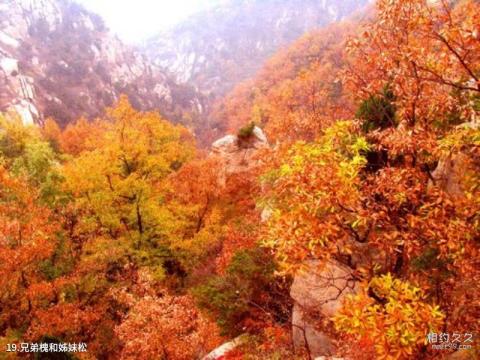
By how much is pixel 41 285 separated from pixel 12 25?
15370 centimetres

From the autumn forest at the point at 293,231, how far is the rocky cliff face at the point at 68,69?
70.7m

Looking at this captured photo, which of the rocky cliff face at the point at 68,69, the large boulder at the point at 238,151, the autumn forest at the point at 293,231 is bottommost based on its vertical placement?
the autumn forest at the point at 293,231

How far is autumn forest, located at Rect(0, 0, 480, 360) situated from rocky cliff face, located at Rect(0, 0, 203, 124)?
70.7 meters

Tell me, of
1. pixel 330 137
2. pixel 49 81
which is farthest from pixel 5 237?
pixel 49 81

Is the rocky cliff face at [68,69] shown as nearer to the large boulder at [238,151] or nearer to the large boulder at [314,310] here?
the large boulder at [238,151]

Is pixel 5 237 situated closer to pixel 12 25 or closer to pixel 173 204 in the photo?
pixel 173 204

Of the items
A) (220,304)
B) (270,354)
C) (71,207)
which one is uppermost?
(71,207)

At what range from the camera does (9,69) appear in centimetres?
9981

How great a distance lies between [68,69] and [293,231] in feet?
511

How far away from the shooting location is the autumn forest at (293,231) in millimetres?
6871

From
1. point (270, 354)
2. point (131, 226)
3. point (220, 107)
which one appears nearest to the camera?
point (270, 354)

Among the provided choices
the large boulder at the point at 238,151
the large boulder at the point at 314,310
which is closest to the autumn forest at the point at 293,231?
the large boulder at the point at 314,310

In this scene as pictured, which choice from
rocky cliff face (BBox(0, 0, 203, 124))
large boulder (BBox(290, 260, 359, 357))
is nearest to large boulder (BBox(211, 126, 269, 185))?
large boulder (BBox(290, 260, 359, 357))

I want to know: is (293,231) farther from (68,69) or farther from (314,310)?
(68,69)
